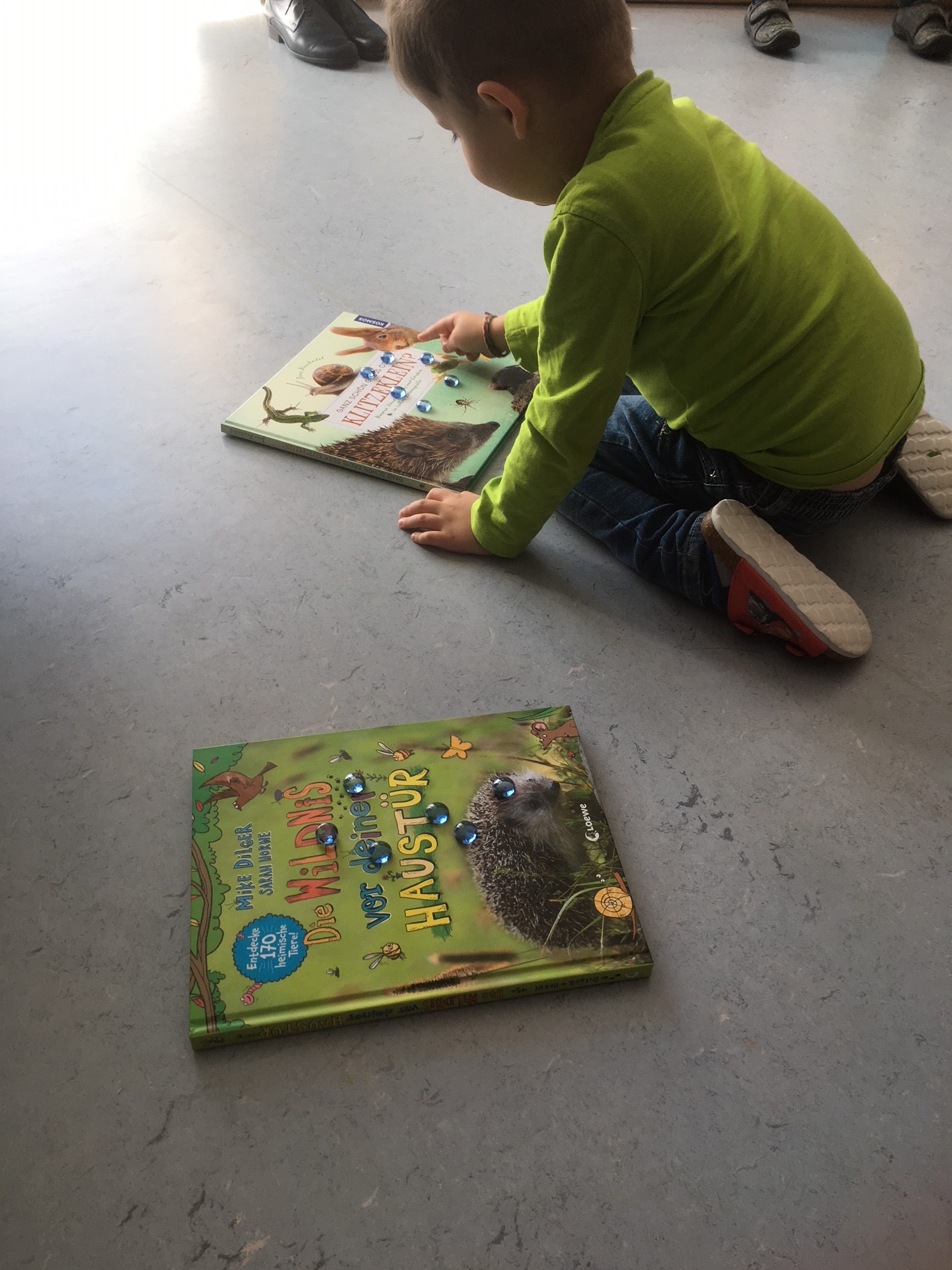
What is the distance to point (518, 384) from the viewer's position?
117 centimetres

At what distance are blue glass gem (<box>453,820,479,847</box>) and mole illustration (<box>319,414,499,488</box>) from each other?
1.42 feet

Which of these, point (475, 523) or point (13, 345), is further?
point (13, 345)

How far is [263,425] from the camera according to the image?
3.72 feet

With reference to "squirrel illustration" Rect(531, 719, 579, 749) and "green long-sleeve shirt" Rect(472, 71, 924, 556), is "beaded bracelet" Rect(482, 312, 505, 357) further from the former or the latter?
"squirrel illustration" Rect(531, 719, 579, 749)

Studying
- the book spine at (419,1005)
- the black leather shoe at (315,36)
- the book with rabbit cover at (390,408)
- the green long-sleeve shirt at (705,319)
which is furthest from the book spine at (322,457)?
the black leather shoe at (315,36)

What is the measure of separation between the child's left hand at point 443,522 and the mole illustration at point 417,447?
0.15 ft

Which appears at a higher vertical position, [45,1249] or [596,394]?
[596,394]

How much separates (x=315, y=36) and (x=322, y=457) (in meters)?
1.35

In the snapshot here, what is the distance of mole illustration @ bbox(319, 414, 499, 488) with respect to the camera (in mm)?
1082

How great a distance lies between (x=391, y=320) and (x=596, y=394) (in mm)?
549

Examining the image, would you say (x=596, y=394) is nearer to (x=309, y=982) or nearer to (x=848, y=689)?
(x=848, y=689)

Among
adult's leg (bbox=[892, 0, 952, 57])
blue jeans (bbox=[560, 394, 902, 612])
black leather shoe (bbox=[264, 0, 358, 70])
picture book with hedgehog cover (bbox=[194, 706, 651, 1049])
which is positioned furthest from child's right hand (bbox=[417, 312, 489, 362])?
adult's leg (bbox=[892, 0, 952, 57])

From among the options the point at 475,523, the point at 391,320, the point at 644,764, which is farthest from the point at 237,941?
the point at 391,320

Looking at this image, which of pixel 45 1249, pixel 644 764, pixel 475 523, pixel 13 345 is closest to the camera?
pixel 45 1249
